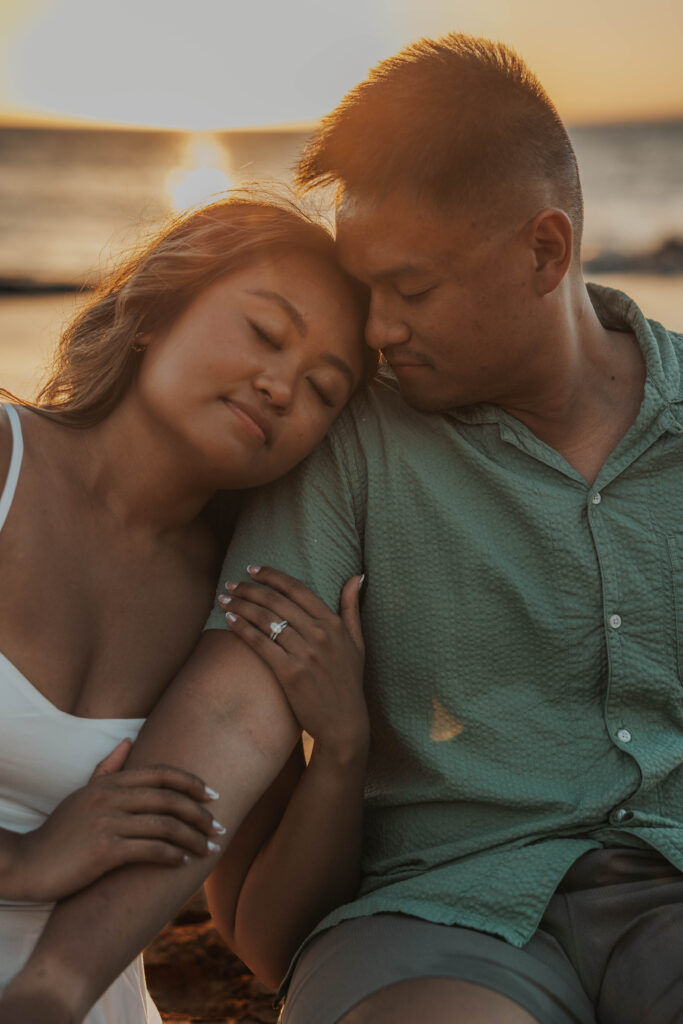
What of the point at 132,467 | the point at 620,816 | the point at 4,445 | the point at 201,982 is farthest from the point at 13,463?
the point at 201,982

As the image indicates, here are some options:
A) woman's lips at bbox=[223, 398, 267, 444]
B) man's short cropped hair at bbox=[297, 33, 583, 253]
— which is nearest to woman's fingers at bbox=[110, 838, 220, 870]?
woman's lips at bbox=[223, 398, 267, 444]

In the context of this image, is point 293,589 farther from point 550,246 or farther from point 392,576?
point 550,246

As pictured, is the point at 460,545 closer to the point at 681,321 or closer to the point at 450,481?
the point at 450,481

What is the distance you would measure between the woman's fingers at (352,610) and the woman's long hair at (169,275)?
0.61 meters

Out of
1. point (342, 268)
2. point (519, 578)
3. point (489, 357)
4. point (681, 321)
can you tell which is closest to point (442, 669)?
point (519, 578)

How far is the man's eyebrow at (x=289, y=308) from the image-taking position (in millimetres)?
2098

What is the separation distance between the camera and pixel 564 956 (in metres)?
1.94

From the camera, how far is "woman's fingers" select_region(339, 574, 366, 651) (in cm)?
210

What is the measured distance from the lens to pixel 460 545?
2.13 m

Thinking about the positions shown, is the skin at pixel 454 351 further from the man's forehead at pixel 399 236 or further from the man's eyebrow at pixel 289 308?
the man's eyebrow at pixel 289 308

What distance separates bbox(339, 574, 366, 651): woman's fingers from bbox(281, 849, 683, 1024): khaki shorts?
19.6 inches

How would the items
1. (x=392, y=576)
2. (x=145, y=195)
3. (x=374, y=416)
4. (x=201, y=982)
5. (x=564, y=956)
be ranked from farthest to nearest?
(x=145, y=195), (x=201, y=982), (x=374, y=416), (x=392, y=576), (x=564, y=956)

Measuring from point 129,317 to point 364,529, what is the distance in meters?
0.64

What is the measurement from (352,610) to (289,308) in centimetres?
59
